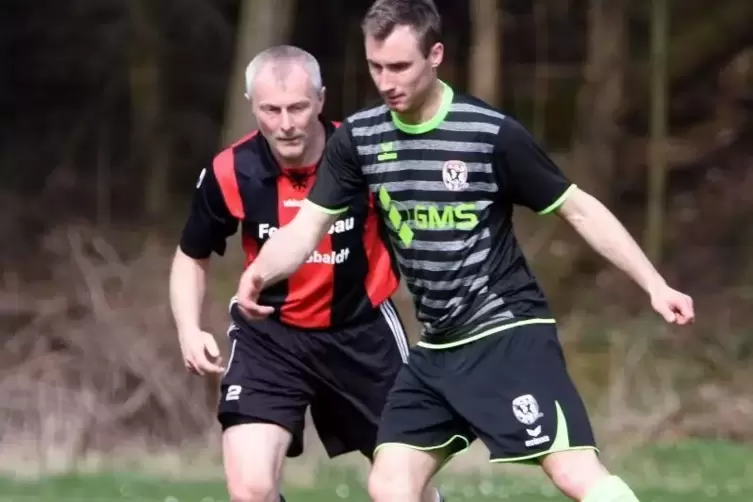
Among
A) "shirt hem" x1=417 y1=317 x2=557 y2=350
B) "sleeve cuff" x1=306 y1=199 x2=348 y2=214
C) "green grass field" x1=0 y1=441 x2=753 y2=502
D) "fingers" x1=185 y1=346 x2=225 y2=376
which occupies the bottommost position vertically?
"green grass field" x1=0 y1=441 x2=753 y2=502

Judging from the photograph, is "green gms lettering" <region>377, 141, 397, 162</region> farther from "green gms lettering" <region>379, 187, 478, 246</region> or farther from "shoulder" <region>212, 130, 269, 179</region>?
"shoulder" <region>212, 130, 269, 179</region>

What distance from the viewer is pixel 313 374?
5566mm

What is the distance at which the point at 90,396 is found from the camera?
11422 mm

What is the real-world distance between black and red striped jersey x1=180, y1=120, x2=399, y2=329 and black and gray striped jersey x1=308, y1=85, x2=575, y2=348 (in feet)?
2.42

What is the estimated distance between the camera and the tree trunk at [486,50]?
13953 mm

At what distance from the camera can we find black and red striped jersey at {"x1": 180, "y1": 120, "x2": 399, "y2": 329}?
5.50m

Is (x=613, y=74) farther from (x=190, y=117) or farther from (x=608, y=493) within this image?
(x=608, y=493)

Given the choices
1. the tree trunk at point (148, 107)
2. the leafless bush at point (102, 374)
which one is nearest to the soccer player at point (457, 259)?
the leafless bush at point (102, 374)

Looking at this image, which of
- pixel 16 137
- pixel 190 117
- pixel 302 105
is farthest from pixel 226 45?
pixel 302 105

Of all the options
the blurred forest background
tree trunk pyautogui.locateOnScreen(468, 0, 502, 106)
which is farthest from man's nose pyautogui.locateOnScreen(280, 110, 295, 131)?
tree trunk pyautogui.locateOnScreen(468, 0, 502, 106)

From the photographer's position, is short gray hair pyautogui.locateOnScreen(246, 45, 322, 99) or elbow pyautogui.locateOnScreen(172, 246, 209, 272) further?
elbow pyautogui.locateOnScreen(172, 246, 209, 272)

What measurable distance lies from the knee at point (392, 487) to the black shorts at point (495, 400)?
12 cm

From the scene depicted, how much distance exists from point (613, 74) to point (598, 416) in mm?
4551

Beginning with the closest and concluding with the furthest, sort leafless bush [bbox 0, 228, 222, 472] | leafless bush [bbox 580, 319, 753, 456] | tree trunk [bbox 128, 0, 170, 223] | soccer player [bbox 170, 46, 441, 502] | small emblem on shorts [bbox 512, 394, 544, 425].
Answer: small emblem on shorts [bbox 512, 394, 544, 425], soccer player [bbox 170, 46, 441, 502], leafless bush [bbox 580, 319, 753, 456], leafless bush [bbox 0, 228, 222, 472], tree trunk [bbox 128, 0, 170, 223]
